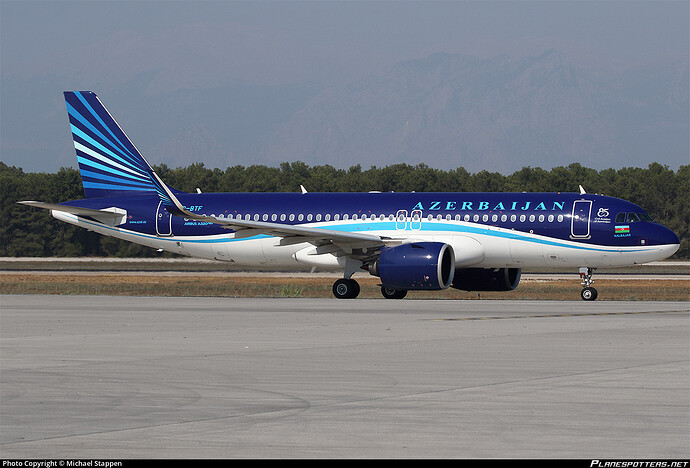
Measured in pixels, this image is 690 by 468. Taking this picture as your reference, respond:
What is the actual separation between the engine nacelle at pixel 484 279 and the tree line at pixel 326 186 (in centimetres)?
6068

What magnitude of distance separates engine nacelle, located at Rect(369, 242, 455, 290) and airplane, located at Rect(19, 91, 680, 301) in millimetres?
34

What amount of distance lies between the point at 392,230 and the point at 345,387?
23.8 m

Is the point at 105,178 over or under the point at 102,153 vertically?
under

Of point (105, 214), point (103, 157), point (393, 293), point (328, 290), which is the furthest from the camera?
point (328, 290)

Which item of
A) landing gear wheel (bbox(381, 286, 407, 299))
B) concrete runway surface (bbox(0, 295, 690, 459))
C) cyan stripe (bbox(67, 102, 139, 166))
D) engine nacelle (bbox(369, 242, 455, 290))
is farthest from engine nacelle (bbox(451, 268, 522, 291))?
cyan stripe (bbox(67, 102, 139, 166))

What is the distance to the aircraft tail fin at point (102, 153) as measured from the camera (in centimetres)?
4281

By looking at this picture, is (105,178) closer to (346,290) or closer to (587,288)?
(346,290)

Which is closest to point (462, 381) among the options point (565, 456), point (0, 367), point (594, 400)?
point (594, 400)

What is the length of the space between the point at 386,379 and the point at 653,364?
470 cm

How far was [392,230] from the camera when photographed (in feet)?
123

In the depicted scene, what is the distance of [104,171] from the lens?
43156 mm

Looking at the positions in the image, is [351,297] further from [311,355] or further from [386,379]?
[386,379]

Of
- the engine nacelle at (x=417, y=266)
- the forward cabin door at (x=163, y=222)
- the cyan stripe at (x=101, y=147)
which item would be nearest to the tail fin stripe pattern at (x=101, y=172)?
the cyan stripe at (x=101, y=147)

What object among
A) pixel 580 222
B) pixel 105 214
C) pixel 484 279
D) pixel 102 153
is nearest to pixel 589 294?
pixel 580 222
